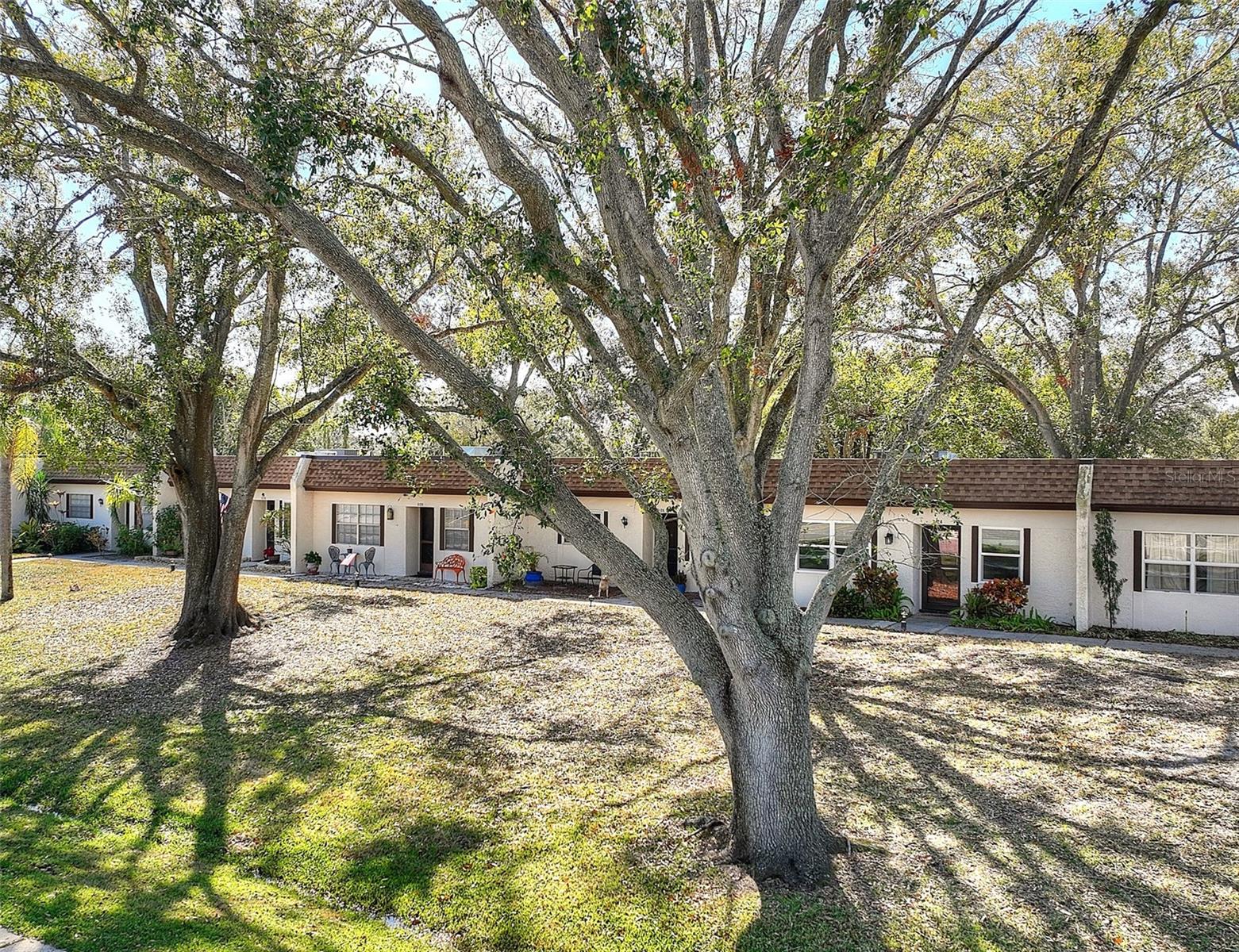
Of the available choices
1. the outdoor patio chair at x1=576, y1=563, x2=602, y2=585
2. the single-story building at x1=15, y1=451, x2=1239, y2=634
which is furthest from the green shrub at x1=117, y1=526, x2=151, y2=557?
the outdoor patio chair at x1=576, y1=563, x2=602, y2=585

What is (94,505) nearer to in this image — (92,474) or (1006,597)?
(92,474)

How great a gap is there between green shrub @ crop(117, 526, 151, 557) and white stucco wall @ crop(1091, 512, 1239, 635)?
27479mm

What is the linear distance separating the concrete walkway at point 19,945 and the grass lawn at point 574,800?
0.31 feet

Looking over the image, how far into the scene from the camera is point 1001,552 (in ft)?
48.7

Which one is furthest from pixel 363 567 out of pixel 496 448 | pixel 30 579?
pixel 496 448

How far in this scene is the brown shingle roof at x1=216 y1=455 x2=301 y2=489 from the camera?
2183 centimetres

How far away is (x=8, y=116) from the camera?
7.31 metres

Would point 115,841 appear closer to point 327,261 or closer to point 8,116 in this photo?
point 327,261

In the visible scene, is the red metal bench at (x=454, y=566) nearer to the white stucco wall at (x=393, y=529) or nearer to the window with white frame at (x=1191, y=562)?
the white stucco wall at (x=393, y=529)

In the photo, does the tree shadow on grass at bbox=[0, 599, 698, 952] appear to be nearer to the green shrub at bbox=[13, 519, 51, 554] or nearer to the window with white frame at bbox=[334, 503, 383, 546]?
the window with white frame at bbox=[334, 503, 383, 546]

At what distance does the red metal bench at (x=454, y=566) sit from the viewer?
19.4 m

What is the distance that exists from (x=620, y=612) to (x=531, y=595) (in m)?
3.01

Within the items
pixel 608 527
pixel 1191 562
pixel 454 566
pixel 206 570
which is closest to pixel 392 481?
pixel 454 566

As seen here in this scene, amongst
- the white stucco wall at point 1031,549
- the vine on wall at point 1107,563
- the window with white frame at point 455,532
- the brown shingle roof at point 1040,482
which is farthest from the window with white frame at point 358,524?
the vine on wall at point 1107,563
